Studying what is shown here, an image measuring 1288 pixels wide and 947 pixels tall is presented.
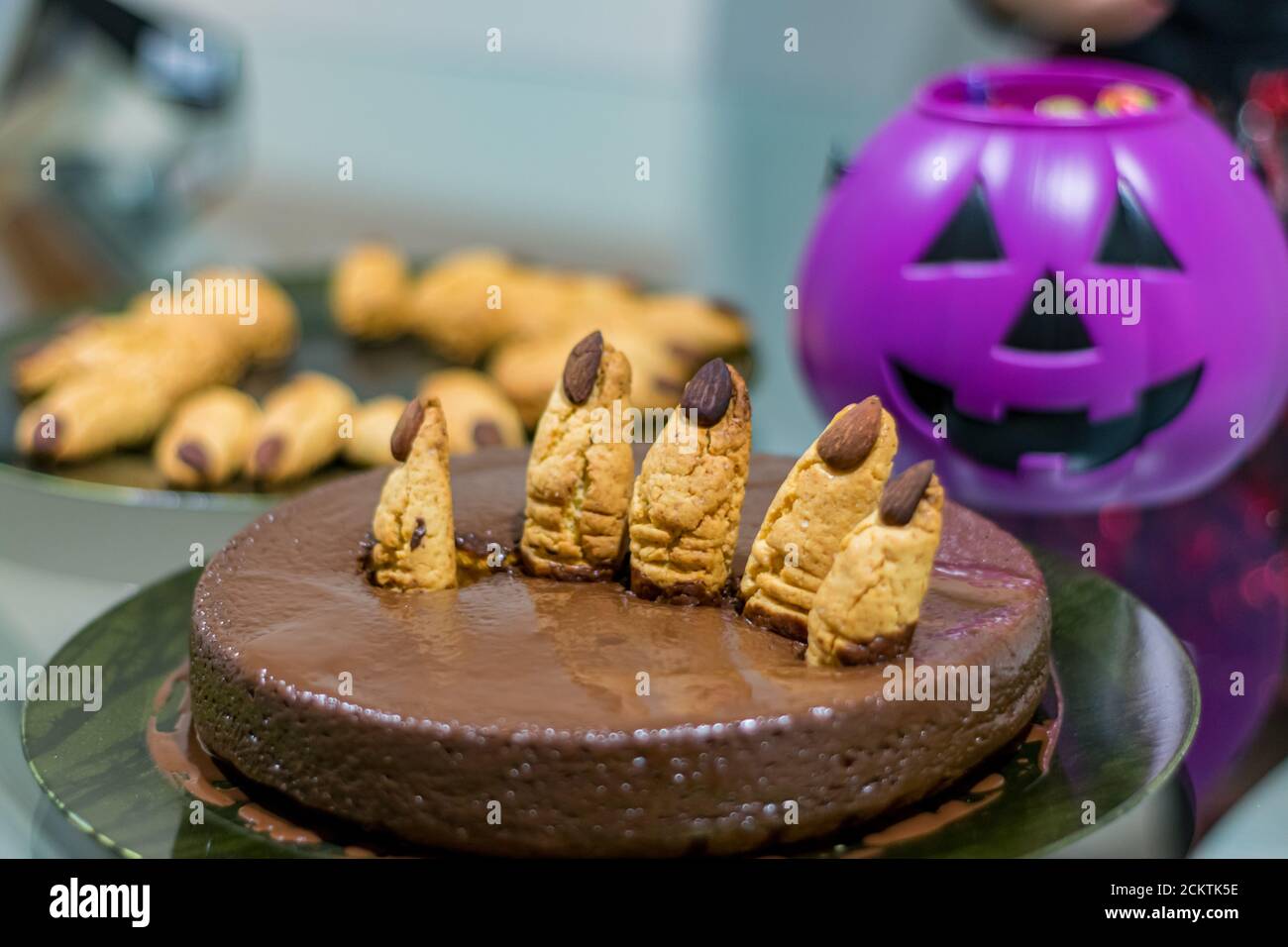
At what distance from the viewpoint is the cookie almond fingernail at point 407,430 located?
1.15 m

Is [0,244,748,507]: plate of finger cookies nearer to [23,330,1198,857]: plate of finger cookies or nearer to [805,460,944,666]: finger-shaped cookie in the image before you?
[23,330,1198,857]: plate of finger cookies

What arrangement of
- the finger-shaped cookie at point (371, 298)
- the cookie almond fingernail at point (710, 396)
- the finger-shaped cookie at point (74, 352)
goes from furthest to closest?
1. the finger-shaped cookie at point (371, 298)
2. the finger-shaped cookie at point (74, 352)
3. the cookie almond fingernail at point (710, 396)

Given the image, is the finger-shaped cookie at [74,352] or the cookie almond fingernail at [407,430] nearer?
the cookie almond fingernail at [407,430]

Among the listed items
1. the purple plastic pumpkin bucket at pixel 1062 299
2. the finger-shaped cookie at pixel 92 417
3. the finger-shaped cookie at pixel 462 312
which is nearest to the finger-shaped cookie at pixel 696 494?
the purple plastic pumpkin bucket at pixel 1062 299

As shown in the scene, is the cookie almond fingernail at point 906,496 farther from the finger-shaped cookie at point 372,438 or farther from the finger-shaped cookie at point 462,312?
the finger-shaped cookie at point 462,312

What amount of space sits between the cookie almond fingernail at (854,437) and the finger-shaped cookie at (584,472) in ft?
0.58

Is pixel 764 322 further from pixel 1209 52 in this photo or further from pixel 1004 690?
pixel 1004 690

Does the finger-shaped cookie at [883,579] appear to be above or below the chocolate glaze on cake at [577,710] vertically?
above

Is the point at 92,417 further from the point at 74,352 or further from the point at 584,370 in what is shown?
the point at 584,370

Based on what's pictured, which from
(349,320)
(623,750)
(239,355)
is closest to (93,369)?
(239,355)

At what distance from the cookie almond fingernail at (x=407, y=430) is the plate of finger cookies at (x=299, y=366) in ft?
1.54

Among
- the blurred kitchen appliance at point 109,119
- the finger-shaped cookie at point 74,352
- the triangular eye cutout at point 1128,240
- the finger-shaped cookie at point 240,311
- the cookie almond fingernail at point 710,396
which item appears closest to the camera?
the cookie almond fingernail at point 710,396

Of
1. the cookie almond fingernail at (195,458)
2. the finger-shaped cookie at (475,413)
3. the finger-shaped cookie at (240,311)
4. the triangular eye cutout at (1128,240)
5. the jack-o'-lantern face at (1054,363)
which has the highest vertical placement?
the triangular eye cutout at (1128,240)

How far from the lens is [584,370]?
1166 mm
